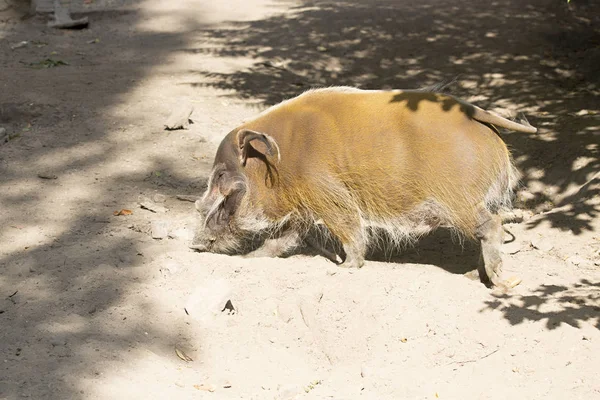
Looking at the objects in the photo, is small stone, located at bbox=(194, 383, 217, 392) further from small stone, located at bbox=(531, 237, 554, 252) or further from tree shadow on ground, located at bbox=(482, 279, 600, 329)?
small stone, located at bbox=(531, 237, 554, 252)

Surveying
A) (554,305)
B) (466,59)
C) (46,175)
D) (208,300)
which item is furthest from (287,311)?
(466,59)

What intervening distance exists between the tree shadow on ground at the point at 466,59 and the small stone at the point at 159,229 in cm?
319

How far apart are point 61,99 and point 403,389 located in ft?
18.3

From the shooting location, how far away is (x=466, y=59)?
34.1 feet

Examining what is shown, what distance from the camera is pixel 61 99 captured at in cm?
868

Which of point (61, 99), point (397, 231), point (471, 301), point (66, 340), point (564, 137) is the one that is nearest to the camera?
point (66, 340)

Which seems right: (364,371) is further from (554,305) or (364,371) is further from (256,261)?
(256,261)

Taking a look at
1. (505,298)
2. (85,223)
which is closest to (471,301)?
(505,298)

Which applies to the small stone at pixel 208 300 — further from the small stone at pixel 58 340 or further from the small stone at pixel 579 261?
the small stone at pixel 579 261

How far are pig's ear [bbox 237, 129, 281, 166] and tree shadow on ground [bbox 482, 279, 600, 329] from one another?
1.89 m

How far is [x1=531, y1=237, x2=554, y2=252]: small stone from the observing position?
6.32 metres

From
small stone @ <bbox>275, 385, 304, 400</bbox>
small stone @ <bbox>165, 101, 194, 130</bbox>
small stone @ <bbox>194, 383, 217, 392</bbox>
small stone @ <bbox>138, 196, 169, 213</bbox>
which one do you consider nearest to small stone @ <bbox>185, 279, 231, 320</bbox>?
small stone @ <bbox>194, 383, 217, 392</bbox>

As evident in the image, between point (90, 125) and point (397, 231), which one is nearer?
point (397, 231)

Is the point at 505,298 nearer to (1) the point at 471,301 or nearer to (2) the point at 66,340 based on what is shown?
(1) the point at 471,301
